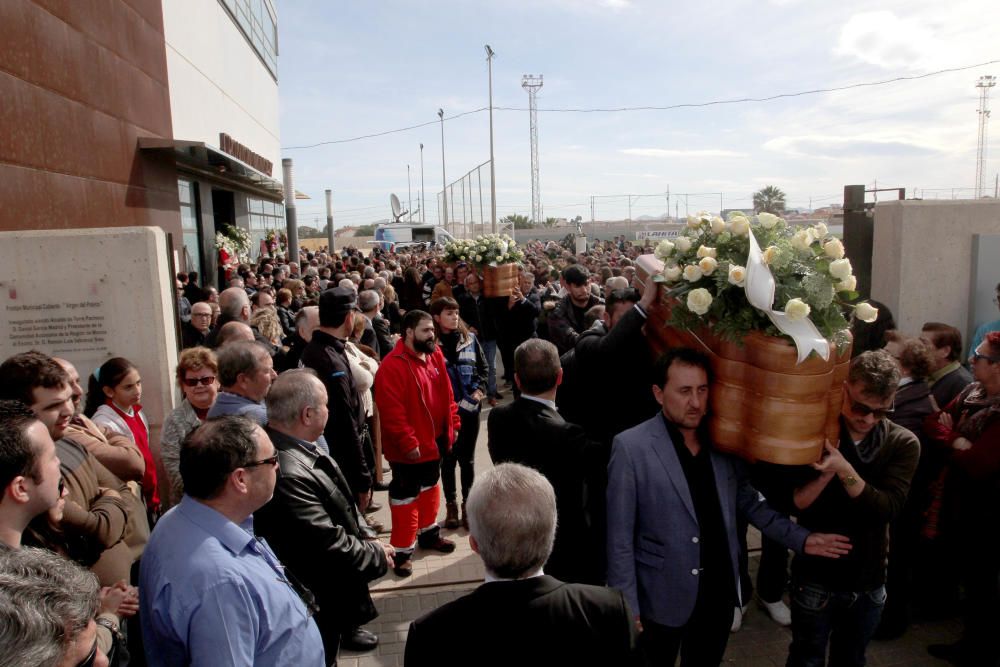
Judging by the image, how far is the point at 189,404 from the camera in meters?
4.06

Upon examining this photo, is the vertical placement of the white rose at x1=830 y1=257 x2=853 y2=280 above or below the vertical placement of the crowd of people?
above

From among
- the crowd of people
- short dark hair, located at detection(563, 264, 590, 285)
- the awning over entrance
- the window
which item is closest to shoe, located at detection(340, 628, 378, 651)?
the crowd of people

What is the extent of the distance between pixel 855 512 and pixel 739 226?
4.81 feet

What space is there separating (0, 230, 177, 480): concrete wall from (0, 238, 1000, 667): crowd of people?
301mm

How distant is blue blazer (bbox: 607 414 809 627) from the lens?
2887mm

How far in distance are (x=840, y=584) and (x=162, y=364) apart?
434 centimetres

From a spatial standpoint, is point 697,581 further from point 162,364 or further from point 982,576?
point 162,364

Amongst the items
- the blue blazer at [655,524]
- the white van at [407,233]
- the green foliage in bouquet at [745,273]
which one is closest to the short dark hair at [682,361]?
the green foliage in bouquet at [745,273]

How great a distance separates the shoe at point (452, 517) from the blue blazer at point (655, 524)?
317 cm

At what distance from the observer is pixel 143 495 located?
374 cm

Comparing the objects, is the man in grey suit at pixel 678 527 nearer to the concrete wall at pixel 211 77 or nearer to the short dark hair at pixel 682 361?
the short dark hair at pixel 682 361

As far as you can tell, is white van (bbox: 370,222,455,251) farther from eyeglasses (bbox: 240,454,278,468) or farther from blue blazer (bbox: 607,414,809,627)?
eyeglasses (bbox: 240,454,278,468)

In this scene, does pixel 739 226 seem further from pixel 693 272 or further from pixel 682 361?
pixel 682 361

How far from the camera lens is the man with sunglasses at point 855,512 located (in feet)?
9.93
